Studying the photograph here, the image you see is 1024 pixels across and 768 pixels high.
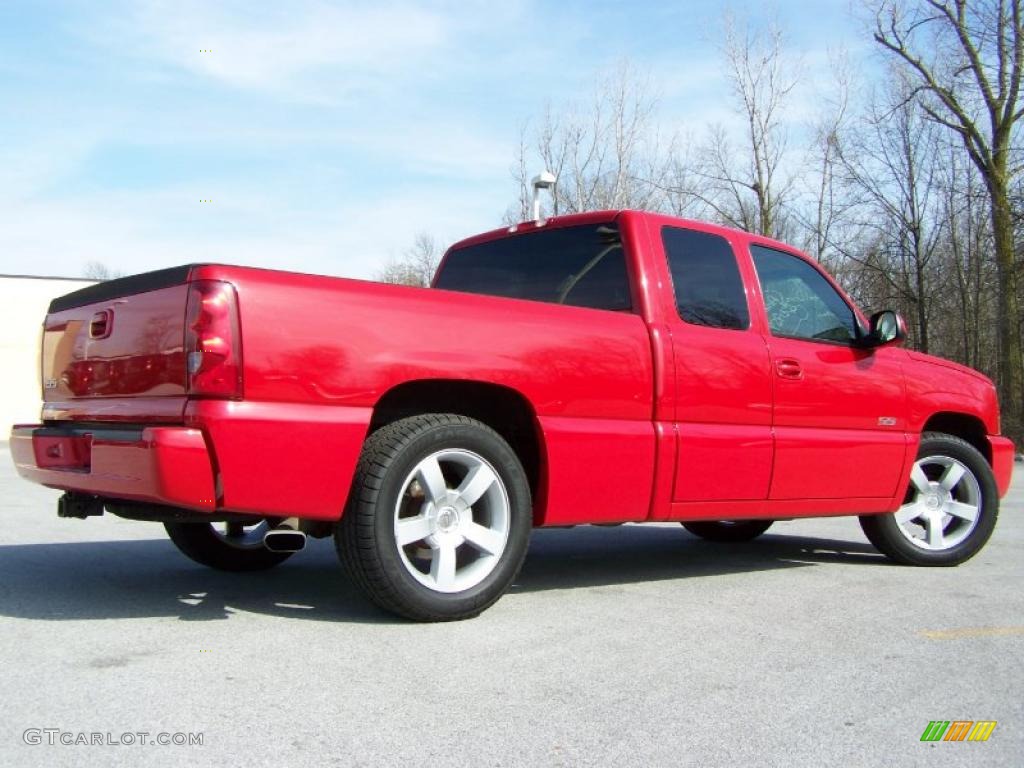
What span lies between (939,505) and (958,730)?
3.32 metres

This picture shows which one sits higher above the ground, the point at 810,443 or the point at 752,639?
the point at 810,443

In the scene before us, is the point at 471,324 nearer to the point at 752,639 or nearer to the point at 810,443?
the point at 752,639

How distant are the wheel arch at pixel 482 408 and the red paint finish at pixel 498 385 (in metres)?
0.05

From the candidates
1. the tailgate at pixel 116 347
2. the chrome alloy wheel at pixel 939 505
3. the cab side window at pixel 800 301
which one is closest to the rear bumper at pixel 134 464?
the tailgate at pixel 116 347

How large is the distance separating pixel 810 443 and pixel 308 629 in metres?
2.82

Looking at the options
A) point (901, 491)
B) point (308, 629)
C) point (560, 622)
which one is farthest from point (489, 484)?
point (901, 491)

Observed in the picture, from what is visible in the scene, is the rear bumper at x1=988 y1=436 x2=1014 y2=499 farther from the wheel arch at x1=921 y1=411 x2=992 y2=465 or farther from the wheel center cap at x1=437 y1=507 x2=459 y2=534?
the wheel center cap at x1=437 y1=507 x2=459 y2=534

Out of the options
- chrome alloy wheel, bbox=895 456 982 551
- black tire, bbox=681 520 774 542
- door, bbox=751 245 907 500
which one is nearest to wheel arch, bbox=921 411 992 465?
chrome alloy wheel, bbox=895 456 982 551

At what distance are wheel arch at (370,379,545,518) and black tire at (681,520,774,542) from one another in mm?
2808

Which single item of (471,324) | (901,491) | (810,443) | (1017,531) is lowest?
(1017,531)

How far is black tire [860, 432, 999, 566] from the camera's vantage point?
19.2 ft

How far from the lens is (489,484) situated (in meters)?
4.10

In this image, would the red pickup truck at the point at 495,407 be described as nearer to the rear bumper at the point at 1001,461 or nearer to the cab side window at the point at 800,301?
the cab side window at the point at 800,301

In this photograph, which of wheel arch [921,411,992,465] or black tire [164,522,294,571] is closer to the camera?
black tire [164,522,294,571]
